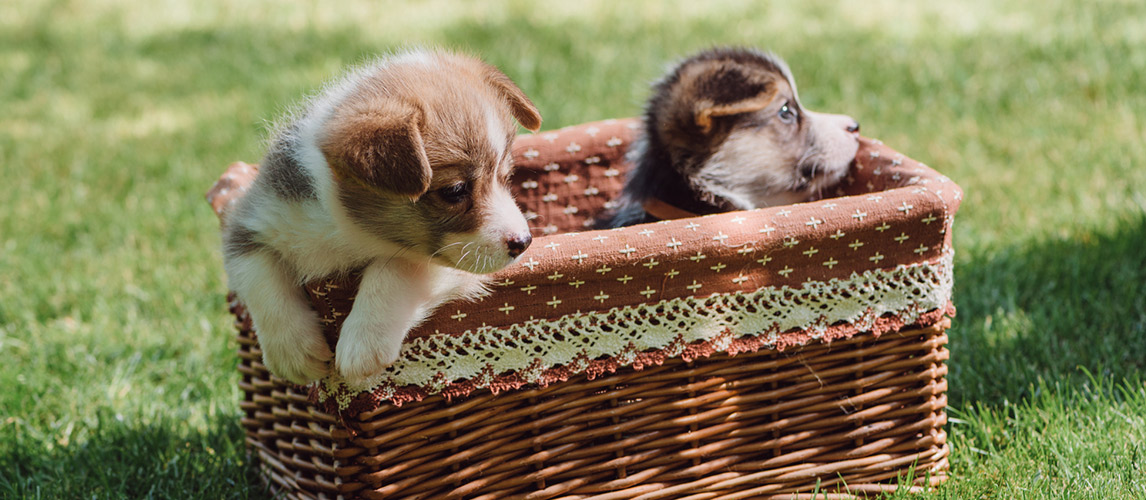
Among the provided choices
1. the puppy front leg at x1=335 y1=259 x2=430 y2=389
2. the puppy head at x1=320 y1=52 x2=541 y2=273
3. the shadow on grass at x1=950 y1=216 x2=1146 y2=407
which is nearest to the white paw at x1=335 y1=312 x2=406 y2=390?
the puppy front leg at x1=335 y1=259 x2=430 y2=389

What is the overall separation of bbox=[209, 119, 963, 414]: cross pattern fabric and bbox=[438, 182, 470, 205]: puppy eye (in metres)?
0.19

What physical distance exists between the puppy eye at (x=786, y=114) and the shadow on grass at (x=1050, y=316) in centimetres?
102

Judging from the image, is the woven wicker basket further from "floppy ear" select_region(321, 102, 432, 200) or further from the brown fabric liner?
"floppy ear" select_region(321, 102, 432, 200)

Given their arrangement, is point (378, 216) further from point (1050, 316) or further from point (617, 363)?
point (1050, 316)

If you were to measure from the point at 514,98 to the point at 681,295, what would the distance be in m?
0.66

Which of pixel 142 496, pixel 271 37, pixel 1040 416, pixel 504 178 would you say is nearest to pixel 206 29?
pixel 271 37

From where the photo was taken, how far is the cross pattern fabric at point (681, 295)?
7.25 feet

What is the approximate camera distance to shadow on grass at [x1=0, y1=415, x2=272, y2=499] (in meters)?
2.80

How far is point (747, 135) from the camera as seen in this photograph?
3.14m

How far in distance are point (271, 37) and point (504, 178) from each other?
636 centimetres

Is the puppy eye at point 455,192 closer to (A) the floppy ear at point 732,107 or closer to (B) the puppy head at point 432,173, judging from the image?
(B) the puppy head at point 432,173

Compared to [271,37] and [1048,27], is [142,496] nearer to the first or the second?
[271,37]

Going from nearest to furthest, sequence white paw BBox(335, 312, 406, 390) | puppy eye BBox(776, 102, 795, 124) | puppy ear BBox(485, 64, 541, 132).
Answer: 1. white paw BBox(335, 312, 406, 390)
2. puppy ear BBox(485, 64, 541, 132)
3. puppy eye BBox(776, 102, 795, 124)

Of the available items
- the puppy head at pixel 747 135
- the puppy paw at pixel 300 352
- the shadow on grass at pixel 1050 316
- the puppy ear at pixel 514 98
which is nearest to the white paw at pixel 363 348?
the puppy paw at pixel 300 352
